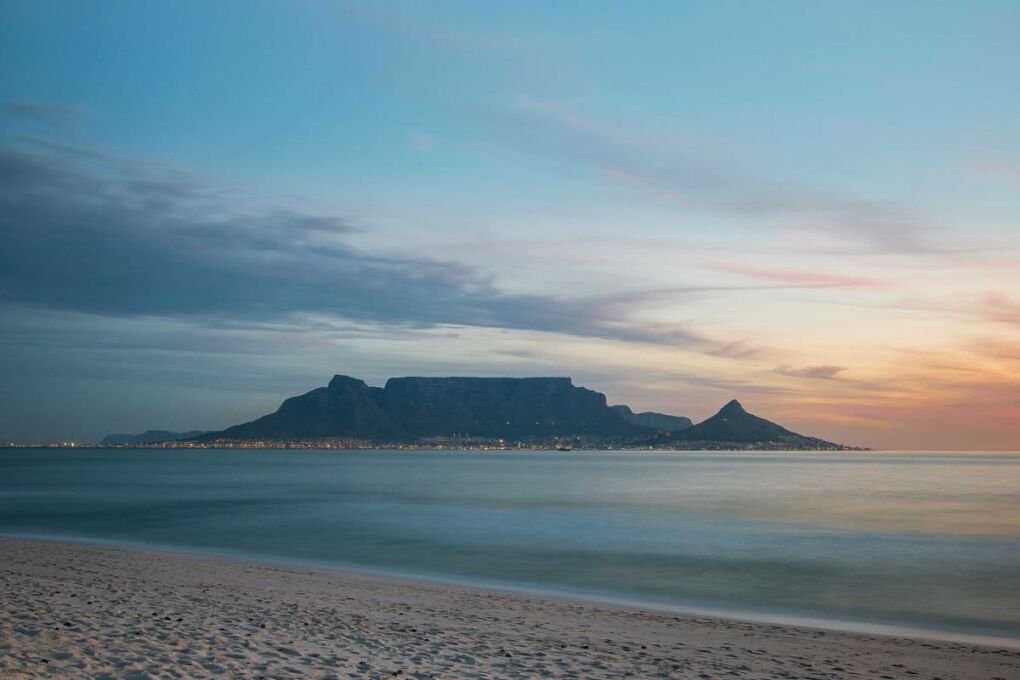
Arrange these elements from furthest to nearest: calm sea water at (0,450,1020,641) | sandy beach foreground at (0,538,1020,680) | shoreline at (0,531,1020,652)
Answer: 1. calm sea water at (0,450,1020,641)
2. shoreline at (0,531,1020,652)
3. sandy beach foreground at (0,538,1020,680)

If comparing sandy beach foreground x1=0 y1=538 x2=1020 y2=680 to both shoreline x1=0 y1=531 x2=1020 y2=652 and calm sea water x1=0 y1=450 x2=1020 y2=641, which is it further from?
calm sea water x1=0 y1=450 x2=1020 y2=641

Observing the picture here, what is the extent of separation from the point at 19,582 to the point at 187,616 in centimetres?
561

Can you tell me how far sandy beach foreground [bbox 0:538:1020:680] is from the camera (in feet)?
32.6

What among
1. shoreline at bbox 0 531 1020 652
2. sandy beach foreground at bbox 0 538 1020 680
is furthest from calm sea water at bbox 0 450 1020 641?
sandy beach foreground at bbox 0 538 1020 680

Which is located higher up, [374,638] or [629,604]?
[374,638]

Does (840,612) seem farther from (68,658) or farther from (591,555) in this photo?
(68,658)

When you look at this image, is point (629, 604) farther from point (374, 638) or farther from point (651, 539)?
point (651, 539)

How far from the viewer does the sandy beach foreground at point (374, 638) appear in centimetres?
992

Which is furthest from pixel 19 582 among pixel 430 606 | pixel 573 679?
pixel 573 679

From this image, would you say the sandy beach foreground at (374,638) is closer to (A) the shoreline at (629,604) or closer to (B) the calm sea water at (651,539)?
(A) the shoreline at (629,604)

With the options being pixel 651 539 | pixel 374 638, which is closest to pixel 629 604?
pixel 374 638

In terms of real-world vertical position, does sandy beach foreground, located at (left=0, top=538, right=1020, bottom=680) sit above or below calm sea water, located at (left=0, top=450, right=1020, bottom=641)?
above

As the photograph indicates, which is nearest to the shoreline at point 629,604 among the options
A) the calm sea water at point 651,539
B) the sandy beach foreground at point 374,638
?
the calm sea water at point 651,539

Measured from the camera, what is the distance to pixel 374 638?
12.4m
